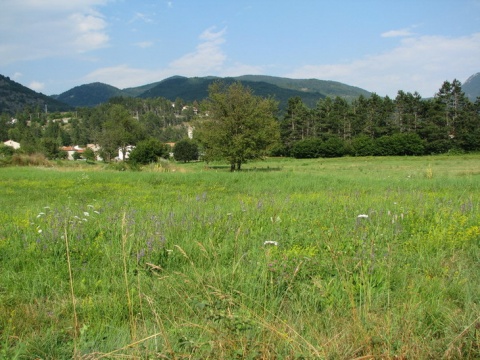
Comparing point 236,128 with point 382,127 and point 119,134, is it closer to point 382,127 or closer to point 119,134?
point 382,127

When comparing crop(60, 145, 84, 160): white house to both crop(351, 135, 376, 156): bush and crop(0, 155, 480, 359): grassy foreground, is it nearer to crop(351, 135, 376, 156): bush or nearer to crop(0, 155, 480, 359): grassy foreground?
crop(351, 135, 376, 156): bush

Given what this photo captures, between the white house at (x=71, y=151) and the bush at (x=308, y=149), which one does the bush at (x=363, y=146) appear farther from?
the white house at (x=71, y=151)

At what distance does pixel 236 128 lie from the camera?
37188 millimetres

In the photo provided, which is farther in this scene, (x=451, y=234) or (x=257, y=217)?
(x=257, y=217)

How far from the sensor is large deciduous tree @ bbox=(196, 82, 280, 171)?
118 feet

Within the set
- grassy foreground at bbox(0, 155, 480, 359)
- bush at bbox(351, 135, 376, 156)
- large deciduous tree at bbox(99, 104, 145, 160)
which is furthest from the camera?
large deciduous tree at bbox(99, 104, 145, 160)

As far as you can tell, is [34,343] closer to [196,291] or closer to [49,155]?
[196,291]

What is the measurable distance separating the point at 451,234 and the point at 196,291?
13.6 feet

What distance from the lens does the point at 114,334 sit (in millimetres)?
2768

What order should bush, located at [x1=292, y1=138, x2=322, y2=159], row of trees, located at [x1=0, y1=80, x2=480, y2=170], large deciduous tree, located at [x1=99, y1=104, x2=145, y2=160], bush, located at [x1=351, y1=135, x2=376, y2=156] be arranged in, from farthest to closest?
large deciduous tree, located at [x1=99, y1=104, x2=145, y2=160], bush, located at [x1=292, y1=138, x2=322, y2=159], bush, located at [x1=351, y1=135, x2=376, y2=156], row of trees, located at [x1=0, y1=80, x2=480, y2=170]

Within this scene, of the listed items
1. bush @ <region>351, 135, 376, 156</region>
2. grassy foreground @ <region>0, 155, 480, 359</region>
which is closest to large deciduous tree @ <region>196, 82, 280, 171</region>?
grassy foreground @ <region>0, 155, 480, 359</region>

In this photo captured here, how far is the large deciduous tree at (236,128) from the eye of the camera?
36.0 meters

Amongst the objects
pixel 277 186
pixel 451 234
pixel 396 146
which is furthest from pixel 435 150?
pixel 451 234

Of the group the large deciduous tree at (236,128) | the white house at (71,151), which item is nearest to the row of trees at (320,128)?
the large deciduous tree at (236,128)
